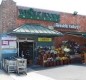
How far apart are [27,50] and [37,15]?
3.37m

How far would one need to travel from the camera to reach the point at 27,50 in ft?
68.9

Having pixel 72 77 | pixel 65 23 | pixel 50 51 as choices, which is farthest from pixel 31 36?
pixel 72 77

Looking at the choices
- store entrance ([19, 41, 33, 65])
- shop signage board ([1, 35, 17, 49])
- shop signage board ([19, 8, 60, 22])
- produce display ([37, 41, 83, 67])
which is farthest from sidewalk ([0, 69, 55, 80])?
shop signage board ([19, 8, 60, 22])

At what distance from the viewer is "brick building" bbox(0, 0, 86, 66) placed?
19672 millimetres

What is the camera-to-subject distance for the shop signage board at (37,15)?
20281 millimetres

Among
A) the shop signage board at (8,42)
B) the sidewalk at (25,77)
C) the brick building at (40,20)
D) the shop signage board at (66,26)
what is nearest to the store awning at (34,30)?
the brick building at (40,20)

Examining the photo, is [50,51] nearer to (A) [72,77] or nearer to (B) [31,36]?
(B) [31,36]

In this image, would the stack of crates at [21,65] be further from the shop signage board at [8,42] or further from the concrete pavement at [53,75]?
the shop signage board at [8,42]

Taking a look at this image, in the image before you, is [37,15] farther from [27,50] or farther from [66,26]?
[66,26]

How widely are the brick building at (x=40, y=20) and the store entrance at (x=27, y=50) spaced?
0.62m

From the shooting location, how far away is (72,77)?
48.9 feet

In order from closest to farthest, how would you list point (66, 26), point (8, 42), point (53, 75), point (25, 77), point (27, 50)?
point (25, 77), point (53, 75), point (8, 42), point (27, 50), point (66, 26)

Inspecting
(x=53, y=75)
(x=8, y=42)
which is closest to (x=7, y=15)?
(x=8, y=42)

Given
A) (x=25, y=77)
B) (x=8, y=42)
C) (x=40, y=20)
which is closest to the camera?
(x=25, y=77)
